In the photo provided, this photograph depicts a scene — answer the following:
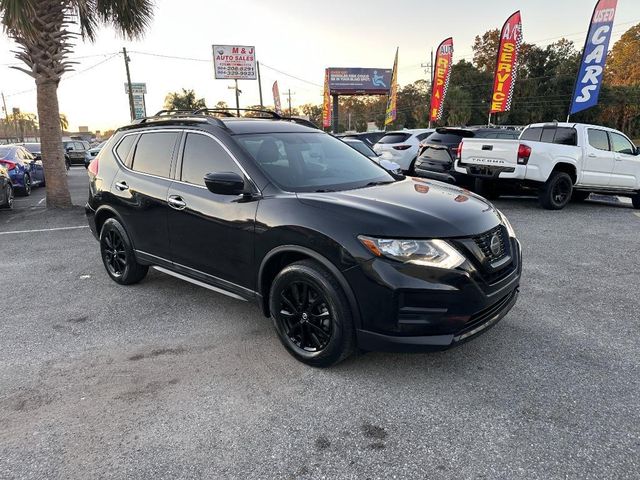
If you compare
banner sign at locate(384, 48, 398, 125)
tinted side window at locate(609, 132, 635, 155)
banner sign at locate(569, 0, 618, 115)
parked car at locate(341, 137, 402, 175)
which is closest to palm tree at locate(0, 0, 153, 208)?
parked car at locate(341, 137, 402, 175)

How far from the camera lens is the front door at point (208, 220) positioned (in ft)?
11.3

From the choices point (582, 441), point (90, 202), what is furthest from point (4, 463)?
point (90, 202)

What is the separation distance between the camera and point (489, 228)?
10.0 ft

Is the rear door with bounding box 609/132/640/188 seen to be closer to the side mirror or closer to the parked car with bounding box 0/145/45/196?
the side mirror

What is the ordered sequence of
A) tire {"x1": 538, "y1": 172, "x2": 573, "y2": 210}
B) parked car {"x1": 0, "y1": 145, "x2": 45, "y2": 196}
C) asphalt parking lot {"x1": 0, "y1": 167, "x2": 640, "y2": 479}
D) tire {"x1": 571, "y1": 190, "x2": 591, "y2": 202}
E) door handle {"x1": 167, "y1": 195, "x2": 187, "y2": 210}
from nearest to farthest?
asphalt parking lot {"x1": 0, "y1": 167, "x2": 640, "y2": 479}
door handle {"x1": 167, "y1": 195, "x2": 187, "y2": 210}
tire {"x1": 538, "y1": 172, "x2": 573, "y2": 210}
tire {"x1": 571, "y1": 190, "x2": 591, "y2": 202}
parked car {"x1": 0, "y1": 145, "x2": 45, "y2": 196}

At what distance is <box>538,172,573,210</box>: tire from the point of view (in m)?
9.06

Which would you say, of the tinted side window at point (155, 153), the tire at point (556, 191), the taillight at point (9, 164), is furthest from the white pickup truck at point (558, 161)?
the taillight at point (9, 164)

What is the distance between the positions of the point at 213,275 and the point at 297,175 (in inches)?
43.0

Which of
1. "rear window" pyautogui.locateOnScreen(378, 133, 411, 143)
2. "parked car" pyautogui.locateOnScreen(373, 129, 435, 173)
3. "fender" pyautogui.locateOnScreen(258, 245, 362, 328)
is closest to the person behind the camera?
"fender" pyautogui.locateOnScreen(258, 245, 362, 328)

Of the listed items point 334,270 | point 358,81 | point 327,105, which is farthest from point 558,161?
point 358,81

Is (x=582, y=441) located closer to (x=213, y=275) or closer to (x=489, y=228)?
(x=489, y=228)

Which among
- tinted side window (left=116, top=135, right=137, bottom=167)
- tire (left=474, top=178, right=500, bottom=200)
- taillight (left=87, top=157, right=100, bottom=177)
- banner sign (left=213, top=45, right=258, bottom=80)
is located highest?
banner sign (left=213, top=45, right=258, bottom=80)

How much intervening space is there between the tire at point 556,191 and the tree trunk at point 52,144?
10362mm

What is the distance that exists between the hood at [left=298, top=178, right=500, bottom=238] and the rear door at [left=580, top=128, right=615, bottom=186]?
23.2ft
